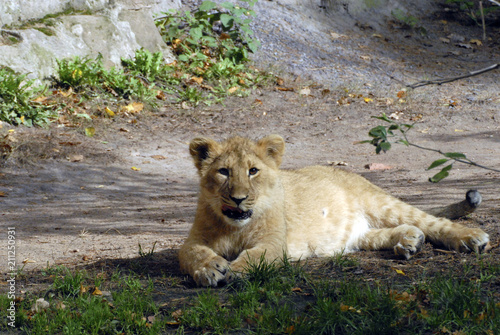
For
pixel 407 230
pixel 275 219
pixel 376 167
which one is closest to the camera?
pixel 275 219

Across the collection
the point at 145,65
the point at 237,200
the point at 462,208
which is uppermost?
the point at 145,65

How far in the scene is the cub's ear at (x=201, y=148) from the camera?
4715 mm

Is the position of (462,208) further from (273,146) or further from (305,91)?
(305,91)

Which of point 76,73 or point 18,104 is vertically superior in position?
point 76,73

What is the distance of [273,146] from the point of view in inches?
194

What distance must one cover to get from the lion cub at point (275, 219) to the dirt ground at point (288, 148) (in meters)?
0.31

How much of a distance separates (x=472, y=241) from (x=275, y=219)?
165 centimetres

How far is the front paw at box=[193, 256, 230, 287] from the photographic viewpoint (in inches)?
159

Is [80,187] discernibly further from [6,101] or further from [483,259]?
[483,259]

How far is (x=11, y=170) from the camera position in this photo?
864cm

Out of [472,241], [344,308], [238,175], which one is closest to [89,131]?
[238,175]

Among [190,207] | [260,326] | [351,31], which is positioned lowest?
[190,207]

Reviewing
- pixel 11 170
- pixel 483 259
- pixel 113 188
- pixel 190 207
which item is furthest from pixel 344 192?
pixel 11 170

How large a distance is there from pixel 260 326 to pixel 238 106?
9482 mm
